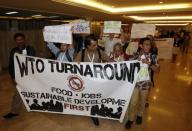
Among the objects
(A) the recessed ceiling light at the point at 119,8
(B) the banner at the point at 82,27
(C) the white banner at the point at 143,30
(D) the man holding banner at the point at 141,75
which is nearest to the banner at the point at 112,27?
(C) the white banner at the point at 143,30

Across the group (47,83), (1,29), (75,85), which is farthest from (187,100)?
(1,29)

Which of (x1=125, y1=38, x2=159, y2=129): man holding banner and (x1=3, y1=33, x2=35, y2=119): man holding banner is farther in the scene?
(x1=3, y1=33, x2=35, y2=119): man holding banner

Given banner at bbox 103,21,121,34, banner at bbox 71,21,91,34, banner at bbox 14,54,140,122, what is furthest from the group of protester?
banner at bbox 103,21,121,34

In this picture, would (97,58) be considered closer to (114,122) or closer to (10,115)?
(114,122)

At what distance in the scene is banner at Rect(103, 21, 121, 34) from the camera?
4.68 m

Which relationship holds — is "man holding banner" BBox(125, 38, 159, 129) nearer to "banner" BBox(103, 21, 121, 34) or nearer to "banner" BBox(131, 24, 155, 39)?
"banner" BBox(131, 24, 155, 39)

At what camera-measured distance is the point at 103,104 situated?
320 centimetres

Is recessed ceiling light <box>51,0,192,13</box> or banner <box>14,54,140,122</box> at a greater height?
recessed ceiling light <box>51,0,192,13</box>

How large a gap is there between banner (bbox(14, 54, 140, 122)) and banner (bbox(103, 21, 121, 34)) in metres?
1.80

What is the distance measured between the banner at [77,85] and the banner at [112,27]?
180 centimetres

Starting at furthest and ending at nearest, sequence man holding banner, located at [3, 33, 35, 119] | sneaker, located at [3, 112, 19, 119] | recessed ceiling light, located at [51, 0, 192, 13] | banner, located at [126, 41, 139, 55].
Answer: recessed ceiling light, located at [51, 0, 192, 13] < banner, located at [126, 41, 139, 55] < sneaker, located at [3, 112, 19, 119] < man holding banner, located at [3, 33, 35, 119]

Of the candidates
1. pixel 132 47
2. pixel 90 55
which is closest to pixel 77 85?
pixel 90 55

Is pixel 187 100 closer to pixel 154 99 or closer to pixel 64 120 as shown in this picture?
pixel 154 99

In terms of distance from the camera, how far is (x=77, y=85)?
10.4 feet
